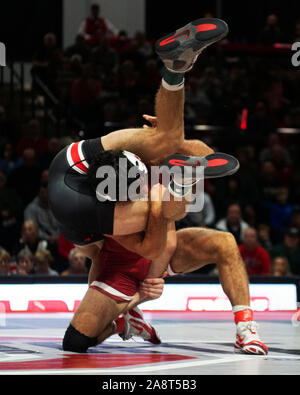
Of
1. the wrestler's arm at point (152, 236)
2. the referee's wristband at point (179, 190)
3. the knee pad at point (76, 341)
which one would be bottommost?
the knee pad at point (76, 341)

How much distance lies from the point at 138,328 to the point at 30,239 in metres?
3.54

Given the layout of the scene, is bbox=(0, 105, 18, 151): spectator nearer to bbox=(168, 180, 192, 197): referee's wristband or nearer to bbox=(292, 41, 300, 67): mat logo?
bbox=(292, 41, 300, 67): mat logo

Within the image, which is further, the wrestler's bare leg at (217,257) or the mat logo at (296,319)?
the mat logo at (296,319)

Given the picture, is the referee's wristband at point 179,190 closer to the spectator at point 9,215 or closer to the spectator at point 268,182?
the spectator at point 9,215

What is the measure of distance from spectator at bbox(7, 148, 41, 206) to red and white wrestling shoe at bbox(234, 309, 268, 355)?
5.45 metres

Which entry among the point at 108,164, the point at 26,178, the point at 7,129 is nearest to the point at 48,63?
the point at 7,129

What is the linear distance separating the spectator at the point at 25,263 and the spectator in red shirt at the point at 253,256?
224 cm

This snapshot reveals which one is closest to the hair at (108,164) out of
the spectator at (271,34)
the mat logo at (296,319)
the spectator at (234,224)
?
the mat logo at (296,319)

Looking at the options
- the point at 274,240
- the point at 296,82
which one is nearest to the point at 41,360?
the point at 274,240

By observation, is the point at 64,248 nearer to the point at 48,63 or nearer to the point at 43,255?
the point at 43,255

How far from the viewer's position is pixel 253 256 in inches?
334

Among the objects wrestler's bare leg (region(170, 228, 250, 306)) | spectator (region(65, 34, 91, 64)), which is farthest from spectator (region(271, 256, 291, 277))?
spectator (region(65, 34, 91, 64))

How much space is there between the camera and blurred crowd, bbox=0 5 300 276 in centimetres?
848

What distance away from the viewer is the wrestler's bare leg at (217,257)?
14.9ft
